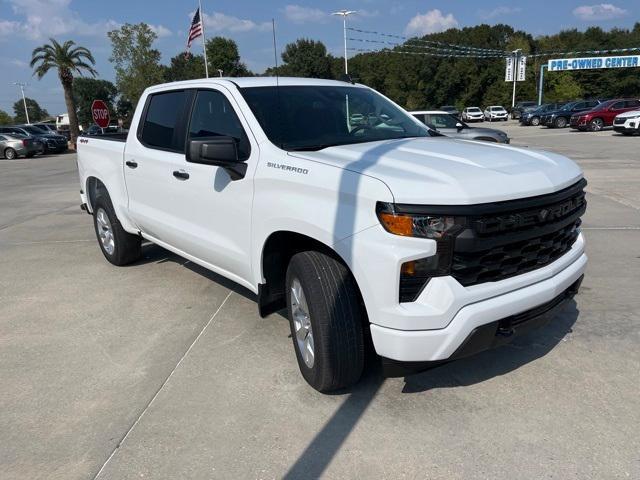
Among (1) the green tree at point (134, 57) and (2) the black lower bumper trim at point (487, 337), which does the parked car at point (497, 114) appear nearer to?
(1) the green tree at point (134, 57)

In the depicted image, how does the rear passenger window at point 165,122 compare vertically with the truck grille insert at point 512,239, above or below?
above

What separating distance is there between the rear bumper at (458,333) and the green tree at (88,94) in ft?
328

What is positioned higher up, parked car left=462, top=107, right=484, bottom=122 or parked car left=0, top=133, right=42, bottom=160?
parked car left=0, top=133, right=42, bottom=160

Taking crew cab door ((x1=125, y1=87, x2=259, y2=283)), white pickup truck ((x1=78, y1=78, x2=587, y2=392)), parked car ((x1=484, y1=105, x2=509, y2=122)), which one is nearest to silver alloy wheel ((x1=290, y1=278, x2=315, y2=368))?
white pickup truck ((x1=78, y1=78, x2=587, y2=392))

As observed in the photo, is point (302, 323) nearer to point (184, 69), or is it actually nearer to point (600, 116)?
point (600, 116)

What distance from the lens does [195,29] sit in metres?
20.0

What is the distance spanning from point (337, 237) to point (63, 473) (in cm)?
182

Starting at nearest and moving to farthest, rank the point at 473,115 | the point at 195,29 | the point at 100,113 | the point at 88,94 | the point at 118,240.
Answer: the point at 118,240
the point at 100,113
the point at 195,29
the point at 473,115
the point at 88,94

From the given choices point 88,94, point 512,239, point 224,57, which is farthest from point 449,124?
point 88,94

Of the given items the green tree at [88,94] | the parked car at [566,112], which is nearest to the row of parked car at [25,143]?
the parked car at [566,112]

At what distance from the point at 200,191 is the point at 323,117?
106cm

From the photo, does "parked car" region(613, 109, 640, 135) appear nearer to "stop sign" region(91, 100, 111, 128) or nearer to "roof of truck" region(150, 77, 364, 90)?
"stop sign" region(91, 100, 111, 128)

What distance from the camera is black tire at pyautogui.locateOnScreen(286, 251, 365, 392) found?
112 inches

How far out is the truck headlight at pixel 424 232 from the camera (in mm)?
2525
